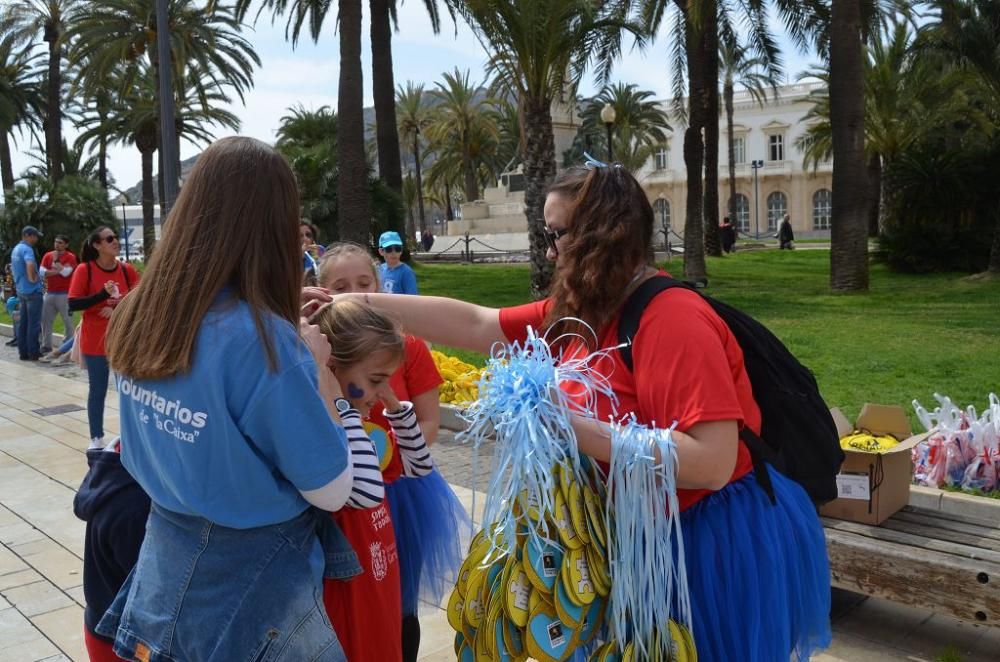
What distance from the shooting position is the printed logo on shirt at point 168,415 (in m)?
1.71

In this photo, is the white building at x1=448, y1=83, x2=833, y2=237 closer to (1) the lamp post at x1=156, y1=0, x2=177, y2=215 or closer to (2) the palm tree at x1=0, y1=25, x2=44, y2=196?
(2) the palm tree at x1=0, y1=25, x2=44, y2=196

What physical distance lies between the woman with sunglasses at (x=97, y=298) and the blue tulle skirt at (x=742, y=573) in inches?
234

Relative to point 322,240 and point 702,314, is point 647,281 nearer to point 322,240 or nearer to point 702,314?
point 702,314

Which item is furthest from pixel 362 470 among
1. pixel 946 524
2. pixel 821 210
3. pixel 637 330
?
pixel 821 210

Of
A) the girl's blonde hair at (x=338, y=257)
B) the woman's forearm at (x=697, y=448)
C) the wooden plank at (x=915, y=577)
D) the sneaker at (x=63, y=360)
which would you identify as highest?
the girl's blonde hair at (x=338, y=257)

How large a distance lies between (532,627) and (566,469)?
0.37 m

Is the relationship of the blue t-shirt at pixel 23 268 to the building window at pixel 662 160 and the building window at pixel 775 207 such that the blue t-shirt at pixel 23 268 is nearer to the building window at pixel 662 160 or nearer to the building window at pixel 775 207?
the building window at pixel 775 207

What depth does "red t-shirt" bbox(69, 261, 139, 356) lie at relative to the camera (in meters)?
7.29

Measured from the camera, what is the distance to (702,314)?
205 cm

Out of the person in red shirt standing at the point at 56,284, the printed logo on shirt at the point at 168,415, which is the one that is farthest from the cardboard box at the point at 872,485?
the person in red shirt standing at the point at 56,284

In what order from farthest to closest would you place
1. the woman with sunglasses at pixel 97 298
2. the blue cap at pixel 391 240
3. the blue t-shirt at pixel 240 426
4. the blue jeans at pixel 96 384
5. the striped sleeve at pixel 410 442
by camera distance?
the blue jeans at pixel 96 384, the woman with sunglasses at pixel 97 298, the blue cap at pixel 391 240, the striped sleeve at pixel 410 442, the blue t-shirt at pixel 240 426

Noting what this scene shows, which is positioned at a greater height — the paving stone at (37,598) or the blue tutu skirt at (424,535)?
the blue tutu skirt at (424,535)

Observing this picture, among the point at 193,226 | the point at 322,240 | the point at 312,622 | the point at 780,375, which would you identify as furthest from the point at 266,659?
the point at 322,240

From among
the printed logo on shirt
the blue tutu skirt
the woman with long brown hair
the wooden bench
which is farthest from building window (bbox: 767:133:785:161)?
the printed logo on shirt
